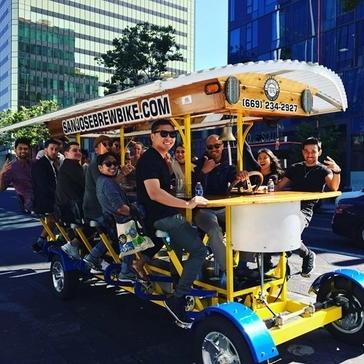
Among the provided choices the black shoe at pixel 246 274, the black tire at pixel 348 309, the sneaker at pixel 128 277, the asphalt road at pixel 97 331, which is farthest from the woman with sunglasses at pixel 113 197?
the black tire at pixel 348 309

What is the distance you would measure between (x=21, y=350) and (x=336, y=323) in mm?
3229

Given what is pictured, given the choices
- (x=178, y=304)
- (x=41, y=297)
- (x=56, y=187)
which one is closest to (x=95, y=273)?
(x=41, y=297)

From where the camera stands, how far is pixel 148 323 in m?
4.90

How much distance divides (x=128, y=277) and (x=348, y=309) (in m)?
2.37

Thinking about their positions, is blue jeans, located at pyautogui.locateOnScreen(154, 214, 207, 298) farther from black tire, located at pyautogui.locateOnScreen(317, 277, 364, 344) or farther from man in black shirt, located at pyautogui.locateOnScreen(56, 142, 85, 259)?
man in black shirt, located at pyautogui.locateOnScreen(56, 142, 85, 259)

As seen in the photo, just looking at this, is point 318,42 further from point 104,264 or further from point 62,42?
point 62,42

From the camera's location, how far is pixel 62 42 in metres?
76.2

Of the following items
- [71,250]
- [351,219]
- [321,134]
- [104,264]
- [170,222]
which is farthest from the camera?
[321,134]

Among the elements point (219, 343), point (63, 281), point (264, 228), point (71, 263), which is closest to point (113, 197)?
point (71, 263)

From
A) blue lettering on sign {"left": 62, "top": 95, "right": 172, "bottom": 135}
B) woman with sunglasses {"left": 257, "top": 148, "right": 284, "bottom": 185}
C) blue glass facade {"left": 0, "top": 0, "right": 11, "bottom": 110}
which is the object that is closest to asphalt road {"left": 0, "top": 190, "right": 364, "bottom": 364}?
woman with sunglasses {"left": 257, "top": 148, "right": 284, "bottom": 185}

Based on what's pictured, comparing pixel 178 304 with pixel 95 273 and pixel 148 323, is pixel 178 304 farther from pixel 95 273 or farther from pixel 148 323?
pixel 95 273

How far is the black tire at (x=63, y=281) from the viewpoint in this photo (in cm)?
570

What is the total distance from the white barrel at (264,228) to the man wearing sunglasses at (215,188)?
15.2 inches

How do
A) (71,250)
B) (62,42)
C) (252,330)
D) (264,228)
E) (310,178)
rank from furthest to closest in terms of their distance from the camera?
(62,42) → (71,250) → (310,178) → (264,228) → (252,330)
